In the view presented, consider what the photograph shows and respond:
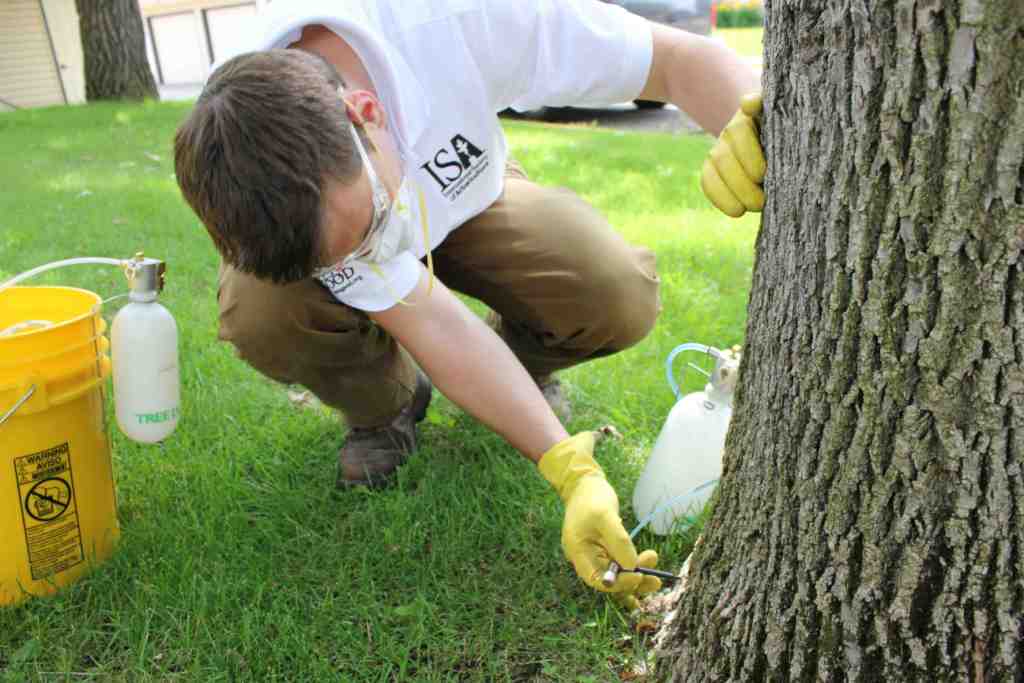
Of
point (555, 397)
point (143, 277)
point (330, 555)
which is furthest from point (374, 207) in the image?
point (555, 397)

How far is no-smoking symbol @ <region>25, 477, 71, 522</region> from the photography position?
177 cm

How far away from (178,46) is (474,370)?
24.8 meters

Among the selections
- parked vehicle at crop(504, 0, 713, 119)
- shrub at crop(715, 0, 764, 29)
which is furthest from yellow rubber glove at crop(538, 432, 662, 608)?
shrub at crop(715, 0, 764, 29)

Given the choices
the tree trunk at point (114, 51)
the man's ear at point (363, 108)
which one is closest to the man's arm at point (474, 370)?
the man's ear at point (363, 108)

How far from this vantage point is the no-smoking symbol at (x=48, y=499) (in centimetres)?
177

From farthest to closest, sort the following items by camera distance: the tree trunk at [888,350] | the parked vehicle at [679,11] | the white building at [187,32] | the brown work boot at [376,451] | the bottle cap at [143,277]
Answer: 1. the white building at [187,32]
2. the parked vehicle at [679,11]
3. the brown work boot at [376,451]
4. the bottle cap at [143,277]
5. the tree trunk at [888,350]

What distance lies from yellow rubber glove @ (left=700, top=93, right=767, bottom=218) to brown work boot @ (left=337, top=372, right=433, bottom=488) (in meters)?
1.14

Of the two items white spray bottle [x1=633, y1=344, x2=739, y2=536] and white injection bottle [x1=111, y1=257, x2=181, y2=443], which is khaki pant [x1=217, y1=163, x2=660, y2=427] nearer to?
white injection bottle [x1=111, y1=257, x2=181, y2=443]

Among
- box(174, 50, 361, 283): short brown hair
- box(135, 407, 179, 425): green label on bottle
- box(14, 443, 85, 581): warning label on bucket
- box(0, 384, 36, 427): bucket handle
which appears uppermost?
box(174, 50, 361, 283): short brown hair

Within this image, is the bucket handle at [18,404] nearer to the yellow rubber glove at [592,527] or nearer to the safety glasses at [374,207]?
the safety glasses at [374,207]

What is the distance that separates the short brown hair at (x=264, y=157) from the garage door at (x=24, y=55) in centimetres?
1648

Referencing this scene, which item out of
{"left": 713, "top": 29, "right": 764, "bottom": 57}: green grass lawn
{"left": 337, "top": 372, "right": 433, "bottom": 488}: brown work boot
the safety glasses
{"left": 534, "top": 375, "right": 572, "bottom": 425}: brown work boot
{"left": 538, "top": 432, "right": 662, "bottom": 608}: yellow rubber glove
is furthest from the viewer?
{"left": 713, "top": 29, "right": 764, "bottom": 57}: green grass lawn

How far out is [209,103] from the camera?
1409 millimetres

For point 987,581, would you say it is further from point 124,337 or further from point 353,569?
point 124,337
